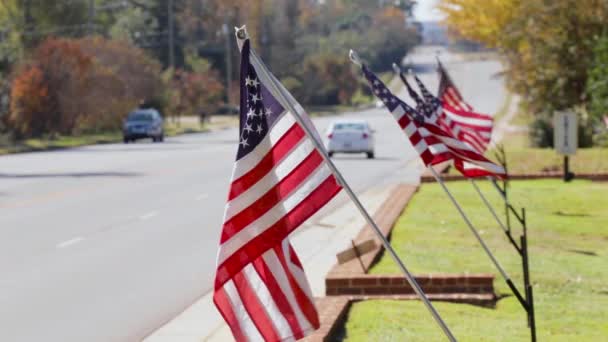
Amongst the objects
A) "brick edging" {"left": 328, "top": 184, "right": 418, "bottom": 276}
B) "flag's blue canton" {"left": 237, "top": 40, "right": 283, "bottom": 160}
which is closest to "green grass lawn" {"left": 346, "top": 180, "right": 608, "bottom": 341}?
"brick edging" {"left": 328, "top": 184, "right": 418, "bottom": 276}

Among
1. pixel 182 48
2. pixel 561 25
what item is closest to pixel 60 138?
pixel 561 25

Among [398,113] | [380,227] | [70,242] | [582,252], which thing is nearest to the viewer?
[398,113]

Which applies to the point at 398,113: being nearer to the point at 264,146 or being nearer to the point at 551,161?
the point at 264,146

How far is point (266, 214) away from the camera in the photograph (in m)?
7.88

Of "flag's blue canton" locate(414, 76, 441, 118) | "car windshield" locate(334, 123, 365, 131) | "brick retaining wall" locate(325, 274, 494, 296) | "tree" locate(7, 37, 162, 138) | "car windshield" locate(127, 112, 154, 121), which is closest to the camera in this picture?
"brick retaining wall" locate(325, 274, 494, 296)

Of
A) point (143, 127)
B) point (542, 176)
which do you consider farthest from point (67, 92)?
point (542, 176)

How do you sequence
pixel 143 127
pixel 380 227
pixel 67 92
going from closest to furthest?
pixel 380 227 < pixel 143 127 < pixel 67 92

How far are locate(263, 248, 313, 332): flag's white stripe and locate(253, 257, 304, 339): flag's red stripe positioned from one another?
0.01 meters

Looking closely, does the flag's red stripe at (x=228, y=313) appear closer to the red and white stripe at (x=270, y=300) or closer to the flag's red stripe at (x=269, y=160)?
the red and white stripe at (x=270, y=300)

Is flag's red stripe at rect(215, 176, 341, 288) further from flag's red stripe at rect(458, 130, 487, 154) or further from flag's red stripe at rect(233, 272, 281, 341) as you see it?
flag's red stripe at rect(458, 130, 487, 154)

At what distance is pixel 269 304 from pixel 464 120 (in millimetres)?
13047

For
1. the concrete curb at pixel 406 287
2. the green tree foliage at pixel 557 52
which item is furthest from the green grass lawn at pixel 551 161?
the concrete curb at pixel 406 287

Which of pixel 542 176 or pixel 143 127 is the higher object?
pixel 542 176

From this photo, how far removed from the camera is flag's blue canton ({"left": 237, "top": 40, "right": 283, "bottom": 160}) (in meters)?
7.89
